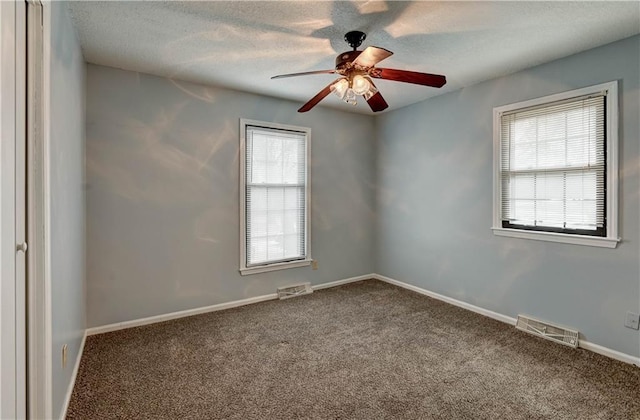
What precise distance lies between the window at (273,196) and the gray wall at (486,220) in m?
1.27

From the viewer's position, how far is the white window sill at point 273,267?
378 centimetres

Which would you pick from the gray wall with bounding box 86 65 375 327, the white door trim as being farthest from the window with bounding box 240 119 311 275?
the white door trim

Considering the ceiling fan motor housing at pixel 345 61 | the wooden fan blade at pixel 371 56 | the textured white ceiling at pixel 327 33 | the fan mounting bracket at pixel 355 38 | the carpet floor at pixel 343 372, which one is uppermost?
the textured white ceiling at pixel 327 33

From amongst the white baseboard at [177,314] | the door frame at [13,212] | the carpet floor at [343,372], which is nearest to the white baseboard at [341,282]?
the white baseboard at [177,314]

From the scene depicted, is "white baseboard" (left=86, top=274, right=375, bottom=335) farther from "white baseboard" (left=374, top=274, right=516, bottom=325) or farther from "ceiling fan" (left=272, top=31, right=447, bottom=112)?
"ceiling fan" (left=272, top=31, right=447, bottom=112)

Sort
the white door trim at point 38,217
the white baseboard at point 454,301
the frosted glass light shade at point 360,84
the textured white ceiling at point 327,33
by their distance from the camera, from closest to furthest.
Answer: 1. the white door trim at point 38,217
2. the textured white ceiling at point 327,33
3. the frosted glass light shade at point 360,84
4. the white baseboard at point 454,301

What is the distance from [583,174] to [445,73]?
1.51 meters

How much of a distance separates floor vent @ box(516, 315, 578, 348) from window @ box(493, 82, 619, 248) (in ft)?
2.55

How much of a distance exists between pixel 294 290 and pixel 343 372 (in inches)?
72.0

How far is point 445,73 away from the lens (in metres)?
3.22

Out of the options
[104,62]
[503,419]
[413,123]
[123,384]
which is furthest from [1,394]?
[413,123]

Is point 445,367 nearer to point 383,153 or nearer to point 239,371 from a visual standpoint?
point 239,371

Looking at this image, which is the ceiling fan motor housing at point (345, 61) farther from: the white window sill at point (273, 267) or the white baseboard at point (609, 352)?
the white baseboard at point (609, 352)

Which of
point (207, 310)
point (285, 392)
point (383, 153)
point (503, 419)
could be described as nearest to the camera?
point (503, 419)
